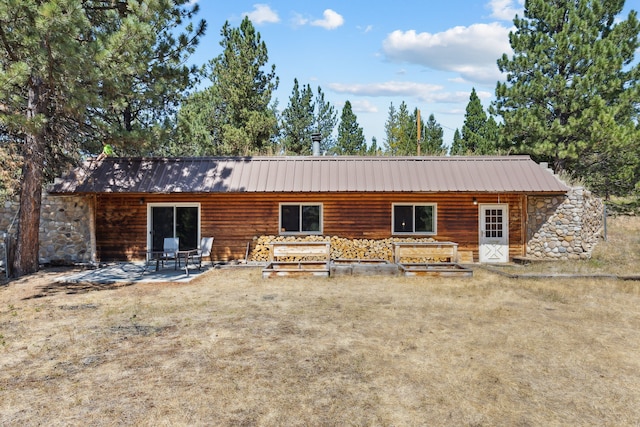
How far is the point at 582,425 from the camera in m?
3.48

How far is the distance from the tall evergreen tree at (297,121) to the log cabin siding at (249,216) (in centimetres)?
1475

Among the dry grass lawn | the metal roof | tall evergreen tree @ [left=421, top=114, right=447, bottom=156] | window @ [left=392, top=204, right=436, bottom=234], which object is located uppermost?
tall evergreen tree @ [left=421, top=114, right=447, bottom=156]

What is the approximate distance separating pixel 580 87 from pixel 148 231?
17.1 metres

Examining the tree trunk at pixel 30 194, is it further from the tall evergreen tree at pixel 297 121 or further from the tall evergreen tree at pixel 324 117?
the tall evergreen tree at pixel 324 117

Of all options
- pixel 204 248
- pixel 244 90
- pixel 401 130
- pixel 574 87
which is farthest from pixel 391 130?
pixel 204 248

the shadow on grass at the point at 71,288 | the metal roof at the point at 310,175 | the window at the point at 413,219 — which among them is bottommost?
the shadow on grass at the point at 71,288

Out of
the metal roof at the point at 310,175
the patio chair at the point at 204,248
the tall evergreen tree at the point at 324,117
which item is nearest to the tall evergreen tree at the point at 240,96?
the tall evergreen tree at the point at 324,117

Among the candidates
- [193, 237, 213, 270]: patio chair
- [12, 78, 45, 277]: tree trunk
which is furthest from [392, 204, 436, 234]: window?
[12, 78, 45, 277]: tree trunk

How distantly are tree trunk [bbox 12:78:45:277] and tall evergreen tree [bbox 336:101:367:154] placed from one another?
24002 mm

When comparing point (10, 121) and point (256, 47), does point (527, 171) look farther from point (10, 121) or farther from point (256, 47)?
point (256, 47)

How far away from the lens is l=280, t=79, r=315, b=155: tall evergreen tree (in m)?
27.7

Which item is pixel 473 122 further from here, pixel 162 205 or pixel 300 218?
pixel 162 205

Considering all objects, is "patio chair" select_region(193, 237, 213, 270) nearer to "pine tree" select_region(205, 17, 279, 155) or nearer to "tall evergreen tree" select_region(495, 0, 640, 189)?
"pine tree" select_region(205, 17, 279, 155)

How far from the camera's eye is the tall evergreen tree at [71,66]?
8242 mm
